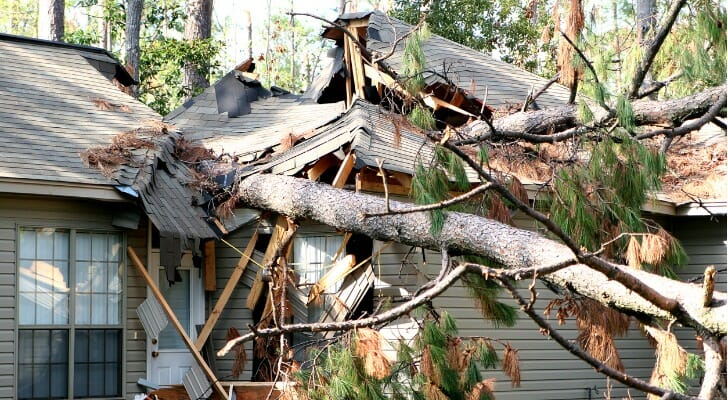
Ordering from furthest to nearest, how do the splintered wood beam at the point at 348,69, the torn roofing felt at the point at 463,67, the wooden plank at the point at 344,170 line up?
the torn roofing felt at the point at 463,67
the splintered wood beam at the point at 348,69
the wooden plank at the point at 344,170

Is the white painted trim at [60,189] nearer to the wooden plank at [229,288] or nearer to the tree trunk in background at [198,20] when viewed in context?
the wooden plank at [229,288]

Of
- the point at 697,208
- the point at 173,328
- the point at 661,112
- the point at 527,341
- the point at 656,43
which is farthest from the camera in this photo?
the point at 697,208

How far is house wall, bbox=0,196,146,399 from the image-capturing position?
984cm

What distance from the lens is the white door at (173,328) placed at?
1107 cm

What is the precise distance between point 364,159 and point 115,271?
3.00m

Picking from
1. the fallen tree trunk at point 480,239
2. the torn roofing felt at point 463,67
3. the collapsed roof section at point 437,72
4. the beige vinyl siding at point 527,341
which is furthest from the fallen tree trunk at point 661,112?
the torn roofing felt at point 463,67

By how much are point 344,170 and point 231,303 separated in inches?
92.3

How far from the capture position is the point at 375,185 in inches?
423

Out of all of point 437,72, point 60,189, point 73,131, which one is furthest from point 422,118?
point 73,131

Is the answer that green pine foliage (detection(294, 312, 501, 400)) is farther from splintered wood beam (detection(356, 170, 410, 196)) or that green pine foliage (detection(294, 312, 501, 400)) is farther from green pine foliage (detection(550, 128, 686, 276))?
splintered wood beam (detection(356, 170, 410, 196))

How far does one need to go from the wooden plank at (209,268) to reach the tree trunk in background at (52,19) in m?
10.5

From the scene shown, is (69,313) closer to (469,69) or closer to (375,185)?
(375,185)

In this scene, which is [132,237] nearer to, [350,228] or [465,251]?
[350,228]

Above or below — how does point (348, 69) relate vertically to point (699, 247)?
above
